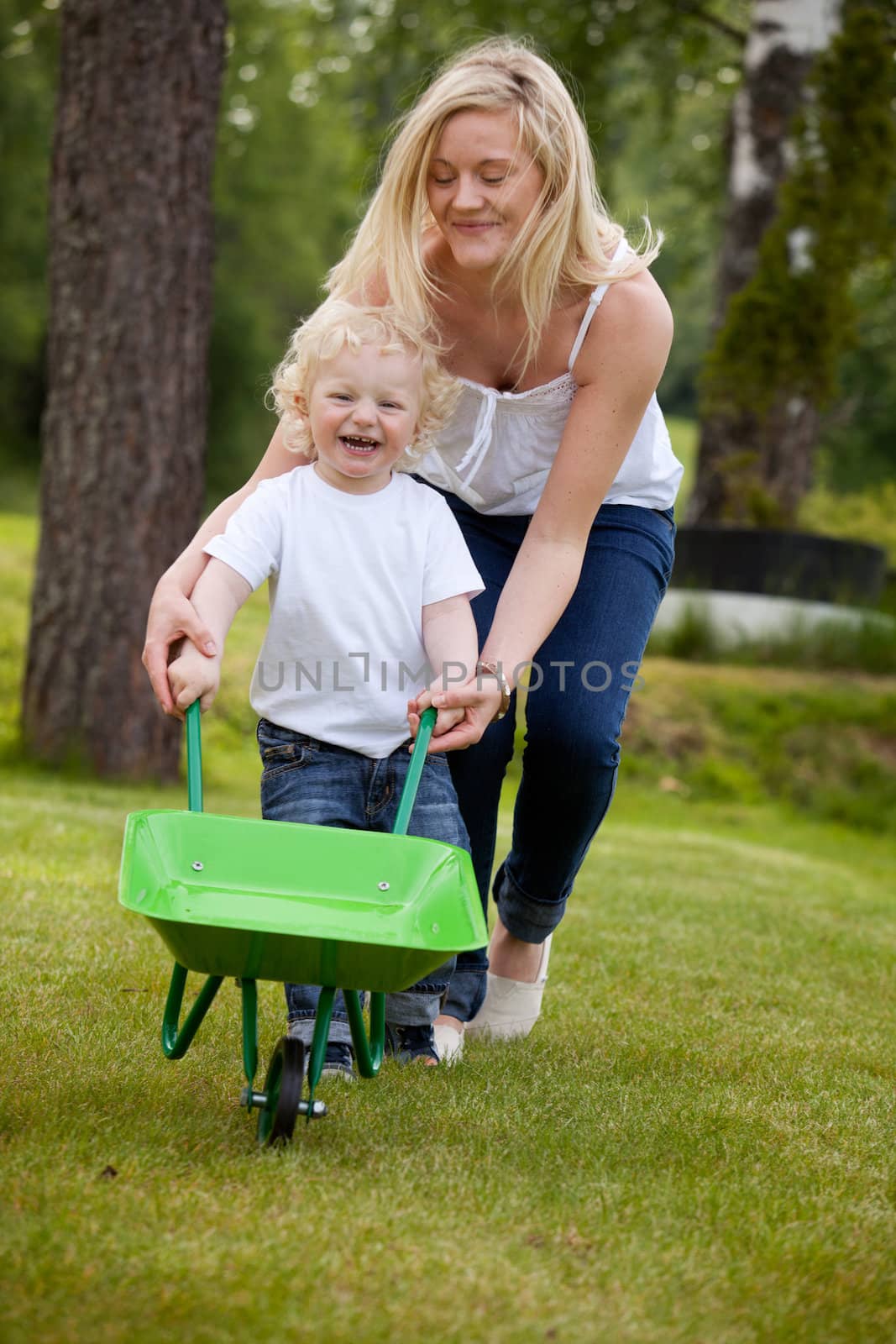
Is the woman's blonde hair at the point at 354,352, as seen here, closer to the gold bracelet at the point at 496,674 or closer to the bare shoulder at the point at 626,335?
the bare shoulder at the point at 626,335

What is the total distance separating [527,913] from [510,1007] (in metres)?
0.20

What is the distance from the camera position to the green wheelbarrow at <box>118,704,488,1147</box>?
1.95m

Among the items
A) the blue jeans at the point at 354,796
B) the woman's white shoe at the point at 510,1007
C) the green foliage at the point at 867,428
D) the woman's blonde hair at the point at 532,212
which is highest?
the woman's blonde hair at the point at 532,212

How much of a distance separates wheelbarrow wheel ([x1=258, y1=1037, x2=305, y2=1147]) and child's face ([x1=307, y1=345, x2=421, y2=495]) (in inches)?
40.2

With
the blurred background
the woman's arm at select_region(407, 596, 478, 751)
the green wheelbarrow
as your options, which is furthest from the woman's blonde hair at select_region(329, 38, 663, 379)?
the blurred background

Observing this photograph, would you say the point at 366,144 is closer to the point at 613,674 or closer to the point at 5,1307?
the point at 613,674

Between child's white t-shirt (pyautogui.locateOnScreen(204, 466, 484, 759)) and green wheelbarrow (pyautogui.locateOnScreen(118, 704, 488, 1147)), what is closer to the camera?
green wheelbarrow (pyautogui.locateOnScreen(118, 704, 488, 1147))

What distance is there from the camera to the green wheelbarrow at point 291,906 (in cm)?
195

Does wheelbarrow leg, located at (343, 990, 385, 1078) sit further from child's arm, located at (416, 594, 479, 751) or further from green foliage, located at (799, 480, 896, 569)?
green foliage, located at (799, 480, 896, 569)

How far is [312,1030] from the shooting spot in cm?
238

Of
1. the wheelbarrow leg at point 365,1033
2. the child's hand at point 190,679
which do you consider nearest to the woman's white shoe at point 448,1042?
the wheelbarrow leg at point 365,1033

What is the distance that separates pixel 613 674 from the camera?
2.71 meters

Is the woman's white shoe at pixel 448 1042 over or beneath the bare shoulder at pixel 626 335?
beneath

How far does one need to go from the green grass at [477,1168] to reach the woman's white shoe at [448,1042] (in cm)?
3
